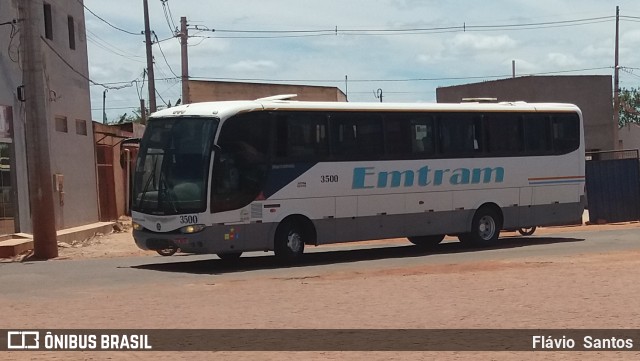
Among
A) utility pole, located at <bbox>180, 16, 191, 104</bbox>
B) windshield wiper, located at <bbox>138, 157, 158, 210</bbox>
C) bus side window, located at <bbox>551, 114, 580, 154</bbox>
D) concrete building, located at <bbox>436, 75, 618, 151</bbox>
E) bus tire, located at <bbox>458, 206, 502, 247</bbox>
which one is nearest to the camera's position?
windshield wiper, located at <bbox>138, 157, 158, 210</bbox>

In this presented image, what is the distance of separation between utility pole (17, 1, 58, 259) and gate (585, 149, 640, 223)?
18.3 metres

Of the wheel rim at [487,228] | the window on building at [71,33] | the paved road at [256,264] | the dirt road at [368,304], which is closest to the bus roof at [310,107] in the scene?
the wheel rim at [487,228]

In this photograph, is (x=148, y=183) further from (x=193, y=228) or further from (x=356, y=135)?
(x=356, y=135)

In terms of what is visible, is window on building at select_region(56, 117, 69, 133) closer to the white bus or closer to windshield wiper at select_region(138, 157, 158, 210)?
the white bus

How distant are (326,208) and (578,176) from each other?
8067 mm

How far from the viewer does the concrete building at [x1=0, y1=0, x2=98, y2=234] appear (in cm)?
2616

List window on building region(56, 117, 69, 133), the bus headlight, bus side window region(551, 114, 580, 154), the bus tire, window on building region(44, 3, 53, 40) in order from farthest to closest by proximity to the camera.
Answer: window on building region(56, 117, 69, 133), window on building region(44, 3, 53, 40), bus side window region(551, 114, 580, 154), the bus tire, the bus headlight

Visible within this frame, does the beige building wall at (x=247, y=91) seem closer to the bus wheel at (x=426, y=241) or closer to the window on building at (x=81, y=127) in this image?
the window on building at (x=81, y=127)

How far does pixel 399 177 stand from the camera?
67.9ft

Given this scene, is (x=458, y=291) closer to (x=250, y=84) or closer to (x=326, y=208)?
(x=326, y=208)

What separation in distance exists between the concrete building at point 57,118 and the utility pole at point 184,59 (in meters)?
13.1

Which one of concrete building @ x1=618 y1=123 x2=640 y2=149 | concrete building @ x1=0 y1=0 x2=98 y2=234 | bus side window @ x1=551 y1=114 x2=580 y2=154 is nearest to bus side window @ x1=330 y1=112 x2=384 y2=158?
bus side window @ x1=551 y1=114 x2=580 y2=154

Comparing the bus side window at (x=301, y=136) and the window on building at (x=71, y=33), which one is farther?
the window on building at (x=71, y=33)

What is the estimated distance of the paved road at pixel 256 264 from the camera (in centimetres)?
1601
